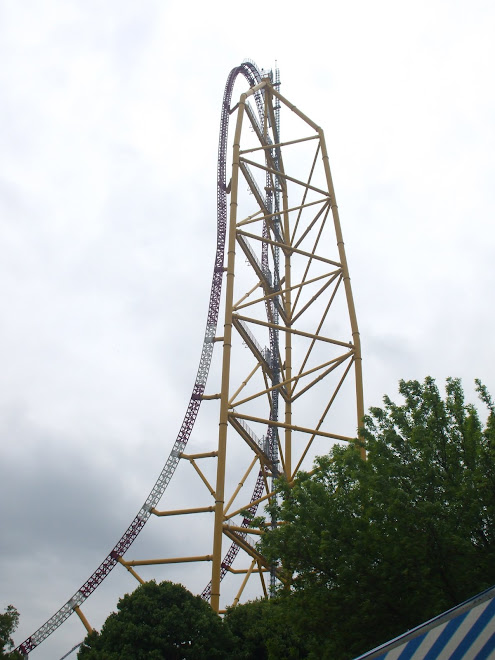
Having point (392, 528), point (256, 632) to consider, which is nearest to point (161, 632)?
point (256, 632)

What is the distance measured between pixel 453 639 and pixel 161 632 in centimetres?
909

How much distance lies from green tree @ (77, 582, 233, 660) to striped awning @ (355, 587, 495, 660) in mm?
8682

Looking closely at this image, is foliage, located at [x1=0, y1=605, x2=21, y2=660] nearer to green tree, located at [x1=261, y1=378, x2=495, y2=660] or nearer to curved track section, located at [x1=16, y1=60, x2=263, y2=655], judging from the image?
curved track section, located at [x1=16, y1=60, x2=263, y2=655]

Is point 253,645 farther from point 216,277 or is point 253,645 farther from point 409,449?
point 216,277

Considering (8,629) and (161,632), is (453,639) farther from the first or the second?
(8,629)

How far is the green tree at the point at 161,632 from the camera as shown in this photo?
11.9 m

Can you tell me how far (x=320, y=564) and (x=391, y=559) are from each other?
3.49 feet

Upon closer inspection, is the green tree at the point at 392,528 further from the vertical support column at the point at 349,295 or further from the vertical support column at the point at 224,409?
the vertical support column at the point at 349,295

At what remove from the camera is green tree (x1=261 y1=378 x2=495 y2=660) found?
323 inches

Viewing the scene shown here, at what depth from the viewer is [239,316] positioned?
15656 mm

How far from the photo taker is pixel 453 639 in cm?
417

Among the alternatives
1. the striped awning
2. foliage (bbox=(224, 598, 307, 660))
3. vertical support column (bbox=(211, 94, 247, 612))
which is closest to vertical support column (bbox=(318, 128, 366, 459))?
vertical support column (bbox=(211, 94, 247, 612))

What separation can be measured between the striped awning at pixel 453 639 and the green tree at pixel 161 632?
8.68m

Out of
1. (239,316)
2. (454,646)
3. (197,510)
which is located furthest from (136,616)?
(454,646)
